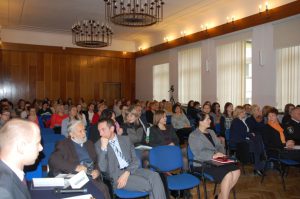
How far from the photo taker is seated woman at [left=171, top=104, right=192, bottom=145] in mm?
7645

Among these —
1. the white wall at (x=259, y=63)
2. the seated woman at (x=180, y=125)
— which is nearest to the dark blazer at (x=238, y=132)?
the seated woman at (x=180, y=125)

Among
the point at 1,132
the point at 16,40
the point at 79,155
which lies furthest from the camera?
the point at 16,40

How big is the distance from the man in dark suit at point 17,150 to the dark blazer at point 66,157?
151 cm

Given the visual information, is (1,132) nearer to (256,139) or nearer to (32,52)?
(256,139)

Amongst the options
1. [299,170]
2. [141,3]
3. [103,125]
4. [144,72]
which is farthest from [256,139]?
[144,72]

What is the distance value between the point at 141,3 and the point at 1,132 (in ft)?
25.7

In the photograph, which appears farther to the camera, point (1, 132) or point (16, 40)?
point (16, 40)

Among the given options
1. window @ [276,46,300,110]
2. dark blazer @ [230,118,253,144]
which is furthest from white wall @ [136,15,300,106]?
dark blazer @ [230,118,253,144]

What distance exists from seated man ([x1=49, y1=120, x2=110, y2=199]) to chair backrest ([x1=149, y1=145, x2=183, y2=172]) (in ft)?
2.68

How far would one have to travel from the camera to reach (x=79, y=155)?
11.4ft

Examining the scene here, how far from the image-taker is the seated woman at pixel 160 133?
5004 millimetres

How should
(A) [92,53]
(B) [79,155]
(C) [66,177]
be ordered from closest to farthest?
1. (C) [66,177]
2. (B) [79,155]
3. (A) [92,53]

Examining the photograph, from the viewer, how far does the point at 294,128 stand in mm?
5613

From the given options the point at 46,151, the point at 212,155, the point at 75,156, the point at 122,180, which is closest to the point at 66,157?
the point at 75,156
